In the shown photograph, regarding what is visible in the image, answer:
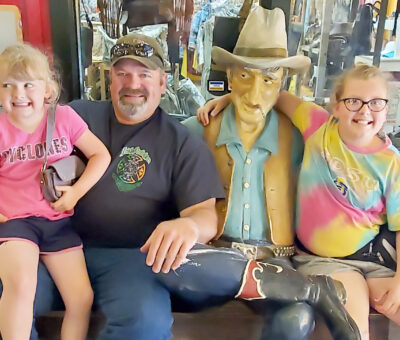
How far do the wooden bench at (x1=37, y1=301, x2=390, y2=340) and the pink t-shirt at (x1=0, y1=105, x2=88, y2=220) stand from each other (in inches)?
11.6

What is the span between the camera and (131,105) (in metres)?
1.48

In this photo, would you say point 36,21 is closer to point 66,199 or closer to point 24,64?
point 24,64

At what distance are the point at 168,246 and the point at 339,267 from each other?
0.55 metres

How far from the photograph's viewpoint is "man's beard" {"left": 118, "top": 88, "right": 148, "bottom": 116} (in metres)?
1.48

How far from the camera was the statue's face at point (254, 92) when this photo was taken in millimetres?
1527

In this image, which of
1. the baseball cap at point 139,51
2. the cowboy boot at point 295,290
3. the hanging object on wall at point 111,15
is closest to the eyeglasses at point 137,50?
the baseball cap at point 139,51

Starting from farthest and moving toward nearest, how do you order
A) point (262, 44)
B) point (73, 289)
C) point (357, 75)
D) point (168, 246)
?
point (262, 44) → point (357, 75) → point (73, 289) → point (168, 246)

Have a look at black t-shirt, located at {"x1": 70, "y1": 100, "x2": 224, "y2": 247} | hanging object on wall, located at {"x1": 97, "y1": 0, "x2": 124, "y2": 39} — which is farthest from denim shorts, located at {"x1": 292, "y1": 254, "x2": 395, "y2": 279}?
hanging object on wall, located at {"x1": 97, "y1": 0, "x2": 124, "y2": 39}

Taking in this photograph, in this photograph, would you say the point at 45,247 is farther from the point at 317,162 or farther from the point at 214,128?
the point at 317,162

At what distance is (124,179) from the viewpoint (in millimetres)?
1456

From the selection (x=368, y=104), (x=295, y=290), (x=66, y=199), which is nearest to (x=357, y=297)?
(x=295, y=290)

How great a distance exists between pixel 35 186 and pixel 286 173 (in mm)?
759

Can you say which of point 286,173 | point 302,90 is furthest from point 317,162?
point 302,90

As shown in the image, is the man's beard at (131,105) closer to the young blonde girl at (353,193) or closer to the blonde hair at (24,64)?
the blonde hair at (24,64)
